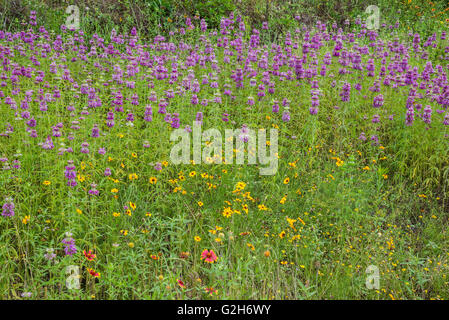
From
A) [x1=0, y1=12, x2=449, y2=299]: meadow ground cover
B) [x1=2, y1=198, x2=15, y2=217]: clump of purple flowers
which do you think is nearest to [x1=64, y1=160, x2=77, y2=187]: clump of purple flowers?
[x1=0, y1=12, x2=449, y2=299]: meadow ground cover

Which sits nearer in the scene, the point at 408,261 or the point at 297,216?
the point at 408,261

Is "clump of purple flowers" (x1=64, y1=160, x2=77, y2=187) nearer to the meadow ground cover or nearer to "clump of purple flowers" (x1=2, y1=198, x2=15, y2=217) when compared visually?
the meadow ground cover

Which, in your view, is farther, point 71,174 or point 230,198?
point 230,198

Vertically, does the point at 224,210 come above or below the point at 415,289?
above

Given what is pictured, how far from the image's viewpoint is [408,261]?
3.74 metres

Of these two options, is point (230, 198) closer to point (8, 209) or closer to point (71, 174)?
point (71, 174)

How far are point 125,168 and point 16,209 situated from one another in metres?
1.10

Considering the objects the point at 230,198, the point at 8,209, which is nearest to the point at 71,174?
the point at 8,209

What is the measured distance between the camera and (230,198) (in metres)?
3.99

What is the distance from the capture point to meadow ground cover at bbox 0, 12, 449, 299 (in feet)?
10.3

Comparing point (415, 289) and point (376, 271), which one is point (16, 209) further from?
point (415, 289)

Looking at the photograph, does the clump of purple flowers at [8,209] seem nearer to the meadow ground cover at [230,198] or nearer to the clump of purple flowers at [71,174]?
the meadow ground cover at [230,198]
